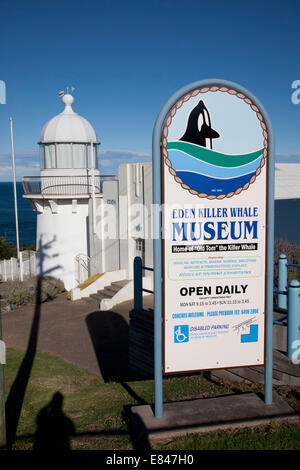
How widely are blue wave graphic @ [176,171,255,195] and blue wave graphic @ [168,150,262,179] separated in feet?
0.11

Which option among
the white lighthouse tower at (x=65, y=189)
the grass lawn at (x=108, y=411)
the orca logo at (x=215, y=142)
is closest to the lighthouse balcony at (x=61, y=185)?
the white lighthouse tower at (x=65, y=189)

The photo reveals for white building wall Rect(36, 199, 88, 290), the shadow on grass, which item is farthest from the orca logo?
white building wall Rect(36, 199, 88, 290)

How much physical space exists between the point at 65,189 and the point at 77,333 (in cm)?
1068

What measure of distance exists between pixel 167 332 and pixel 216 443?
116 centimetres

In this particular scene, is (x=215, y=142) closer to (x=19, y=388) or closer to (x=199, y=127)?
(x=199, y=127)

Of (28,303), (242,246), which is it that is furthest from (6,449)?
(28,303)

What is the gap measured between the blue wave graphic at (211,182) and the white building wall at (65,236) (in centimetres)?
1742

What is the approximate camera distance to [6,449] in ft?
14.5

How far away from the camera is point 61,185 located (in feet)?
69.7

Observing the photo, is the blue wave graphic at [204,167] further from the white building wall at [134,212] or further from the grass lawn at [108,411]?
the white building wall at [134,212]

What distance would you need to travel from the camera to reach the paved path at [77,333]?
9.66 metres

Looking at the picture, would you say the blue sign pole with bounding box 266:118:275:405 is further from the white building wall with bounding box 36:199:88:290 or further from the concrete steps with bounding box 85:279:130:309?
the white building wall with bounding box 36:199:88:290

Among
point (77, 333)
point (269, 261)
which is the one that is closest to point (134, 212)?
point (77, 333)

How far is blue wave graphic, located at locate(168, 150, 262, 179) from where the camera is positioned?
448 cm
